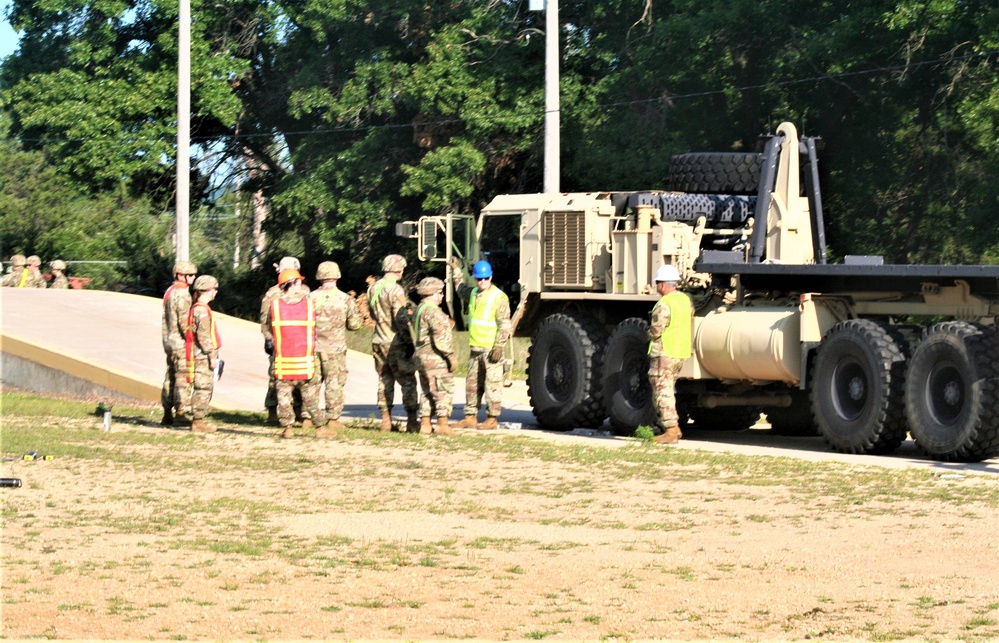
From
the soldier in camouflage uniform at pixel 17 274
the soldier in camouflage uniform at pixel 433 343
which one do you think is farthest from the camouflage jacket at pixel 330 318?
the soldier in camouflage uniform at pixel 17 274

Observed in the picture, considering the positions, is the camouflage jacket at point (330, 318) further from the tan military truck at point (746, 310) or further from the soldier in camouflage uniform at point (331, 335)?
the tan military truck at point (746, 310)

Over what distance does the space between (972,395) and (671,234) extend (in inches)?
185

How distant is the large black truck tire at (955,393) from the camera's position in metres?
15.1

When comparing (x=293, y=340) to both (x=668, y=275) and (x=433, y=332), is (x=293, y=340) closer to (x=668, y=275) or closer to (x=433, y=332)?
(x=433, y=332)

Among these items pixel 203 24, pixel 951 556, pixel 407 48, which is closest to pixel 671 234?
pixel 951 556

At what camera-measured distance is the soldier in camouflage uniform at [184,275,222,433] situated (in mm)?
18062

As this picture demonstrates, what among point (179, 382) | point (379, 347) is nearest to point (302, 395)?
point (379, 347)

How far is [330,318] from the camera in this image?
18234 mm

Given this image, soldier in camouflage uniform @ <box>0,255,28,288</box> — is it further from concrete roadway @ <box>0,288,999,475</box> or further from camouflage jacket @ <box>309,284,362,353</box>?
camouflage jacket @ <box>309,284,362,353</box>

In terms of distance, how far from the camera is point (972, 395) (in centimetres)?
1510

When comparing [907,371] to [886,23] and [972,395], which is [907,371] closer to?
[972,395]

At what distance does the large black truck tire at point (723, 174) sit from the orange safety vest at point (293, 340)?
4.82 metres

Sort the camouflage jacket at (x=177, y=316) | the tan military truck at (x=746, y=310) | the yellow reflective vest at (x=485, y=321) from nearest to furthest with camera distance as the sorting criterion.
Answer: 1. the tan military truck at (x=746, y=310)
2. the camouflage jacket at (x=177, y=316)
3. the yellow reflective vest at (x=485, y=321)

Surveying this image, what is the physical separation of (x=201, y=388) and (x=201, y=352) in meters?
0.39
